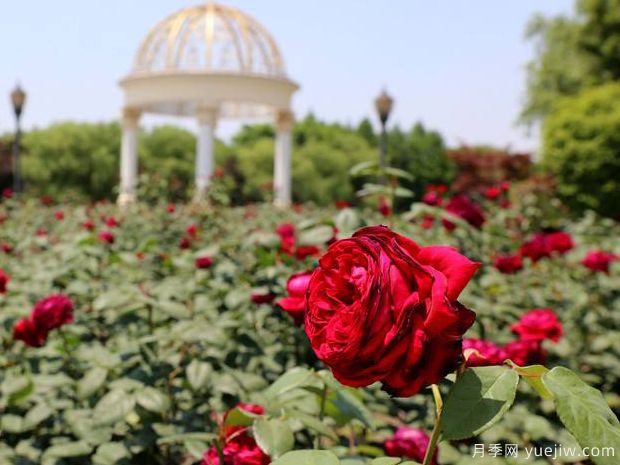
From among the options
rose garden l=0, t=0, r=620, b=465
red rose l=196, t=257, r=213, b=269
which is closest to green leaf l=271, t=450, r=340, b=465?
rose garden l=0, t=0, r=620, b=465

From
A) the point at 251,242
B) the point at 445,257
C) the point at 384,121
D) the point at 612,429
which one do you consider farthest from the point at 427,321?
the point at 384,121

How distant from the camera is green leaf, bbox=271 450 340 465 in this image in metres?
0.89

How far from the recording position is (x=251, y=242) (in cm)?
288

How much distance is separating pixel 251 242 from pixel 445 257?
6.90ft

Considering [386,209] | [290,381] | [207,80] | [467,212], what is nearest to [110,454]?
[290,381]

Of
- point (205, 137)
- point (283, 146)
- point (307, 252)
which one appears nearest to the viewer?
point (307, 252)

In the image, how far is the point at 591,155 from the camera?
22.3 meters

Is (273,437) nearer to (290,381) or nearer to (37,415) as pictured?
(290,381)

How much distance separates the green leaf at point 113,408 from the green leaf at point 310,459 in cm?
106

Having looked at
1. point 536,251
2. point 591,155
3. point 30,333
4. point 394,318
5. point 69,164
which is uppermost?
point 591,155

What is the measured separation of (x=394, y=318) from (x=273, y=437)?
0.57 m

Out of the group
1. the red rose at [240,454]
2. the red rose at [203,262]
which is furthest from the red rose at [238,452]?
the red rose at [203,262]

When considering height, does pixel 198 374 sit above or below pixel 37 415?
above

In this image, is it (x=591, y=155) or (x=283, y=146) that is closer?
(x=591, y=155)
